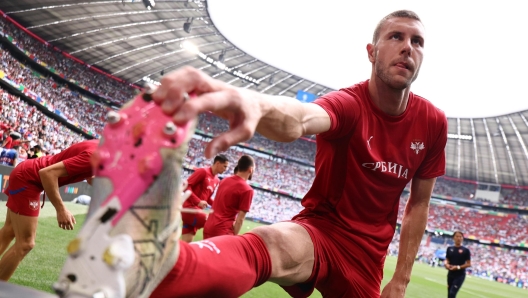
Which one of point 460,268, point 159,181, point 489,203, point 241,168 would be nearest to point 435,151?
point 159,181

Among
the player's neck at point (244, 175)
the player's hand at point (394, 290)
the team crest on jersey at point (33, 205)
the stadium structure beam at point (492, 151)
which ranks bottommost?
the team crest on jersey at point (33, 205)

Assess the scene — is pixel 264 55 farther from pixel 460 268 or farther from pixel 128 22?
pixel 460 268

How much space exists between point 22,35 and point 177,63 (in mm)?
11814

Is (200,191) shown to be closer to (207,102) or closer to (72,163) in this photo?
(72,163)

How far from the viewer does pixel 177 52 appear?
113ft

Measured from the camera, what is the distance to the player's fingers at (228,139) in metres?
1.15

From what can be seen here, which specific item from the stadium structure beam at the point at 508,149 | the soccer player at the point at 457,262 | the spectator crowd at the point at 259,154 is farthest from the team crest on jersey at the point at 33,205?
the stadium structure beam at the point at 508,149

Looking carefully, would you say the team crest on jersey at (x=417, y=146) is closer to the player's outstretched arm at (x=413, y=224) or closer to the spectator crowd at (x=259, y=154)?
the player's outstretched arm at (x=413, y=224)

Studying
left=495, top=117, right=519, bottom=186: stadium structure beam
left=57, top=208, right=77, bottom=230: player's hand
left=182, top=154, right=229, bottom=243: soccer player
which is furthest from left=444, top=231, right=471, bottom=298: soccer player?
left=495, top=117, right=519, bottom=186: stadium structure beam

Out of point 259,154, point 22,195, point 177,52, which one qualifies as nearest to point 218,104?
point 22,195

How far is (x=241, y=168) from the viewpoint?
727 centimetres

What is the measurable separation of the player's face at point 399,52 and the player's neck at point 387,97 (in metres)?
0.05

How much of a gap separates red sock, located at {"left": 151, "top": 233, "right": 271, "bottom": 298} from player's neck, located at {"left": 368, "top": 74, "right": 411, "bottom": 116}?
123 cm

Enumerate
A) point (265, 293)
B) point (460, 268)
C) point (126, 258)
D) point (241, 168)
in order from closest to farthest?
point (126, 258) < point (241, 168) < point (265, 293) < point (460, 268)
